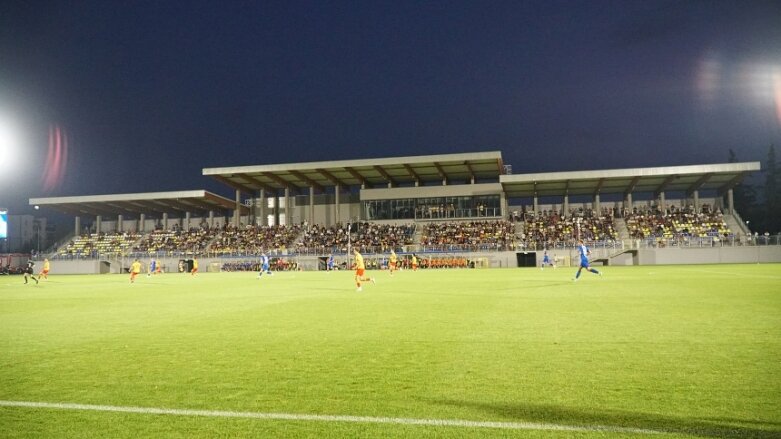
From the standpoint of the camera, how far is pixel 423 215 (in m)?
72.4

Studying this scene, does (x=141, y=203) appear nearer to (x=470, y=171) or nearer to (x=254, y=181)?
(x=254, y=181)

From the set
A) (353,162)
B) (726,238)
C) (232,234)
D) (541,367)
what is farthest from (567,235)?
(541,367)

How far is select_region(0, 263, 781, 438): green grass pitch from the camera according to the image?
4453mm

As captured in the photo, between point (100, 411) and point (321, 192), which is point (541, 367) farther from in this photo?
point (321, 192)

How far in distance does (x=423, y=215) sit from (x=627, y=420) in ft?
223

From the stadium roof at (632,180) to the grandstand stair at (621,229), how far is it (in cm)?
483

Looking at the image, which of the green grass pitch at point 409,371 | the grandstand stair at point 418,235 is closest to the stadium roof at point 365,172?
the grandstand stair at point 418,235

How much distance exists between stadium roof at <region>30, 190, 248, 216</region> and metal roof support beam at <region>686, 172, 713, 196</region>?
202ft

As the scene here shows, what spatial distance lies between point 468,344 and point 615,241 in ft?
177

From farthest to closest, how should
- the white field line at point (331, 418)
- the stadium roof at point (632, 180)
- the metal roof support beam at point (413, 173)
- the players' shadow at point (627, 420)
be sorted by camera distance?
1. the metal roof support beam at point (413, 173)
2. the stadium roof at point (632, 180)
3. the white field line at point (331, 418)
4. the players' shadow at point (627, 420)

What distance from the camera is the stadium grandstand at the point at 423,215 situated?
194ft

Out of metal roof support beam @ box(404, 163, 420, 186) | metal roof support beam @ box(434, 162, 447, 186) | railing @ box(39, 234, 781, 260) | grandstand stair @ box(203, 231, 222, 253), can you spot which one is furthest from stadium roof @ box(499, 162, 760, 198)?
grandstand stair @ box(203, 231, 222, 253)

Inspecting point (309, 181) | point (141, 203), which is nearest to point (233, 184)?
point (309, 181)

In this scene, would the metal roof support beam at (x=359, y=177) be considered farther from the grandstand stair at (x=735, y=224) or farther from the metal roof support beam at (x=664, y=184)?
the grandstand stair at (x=735, y=224)
